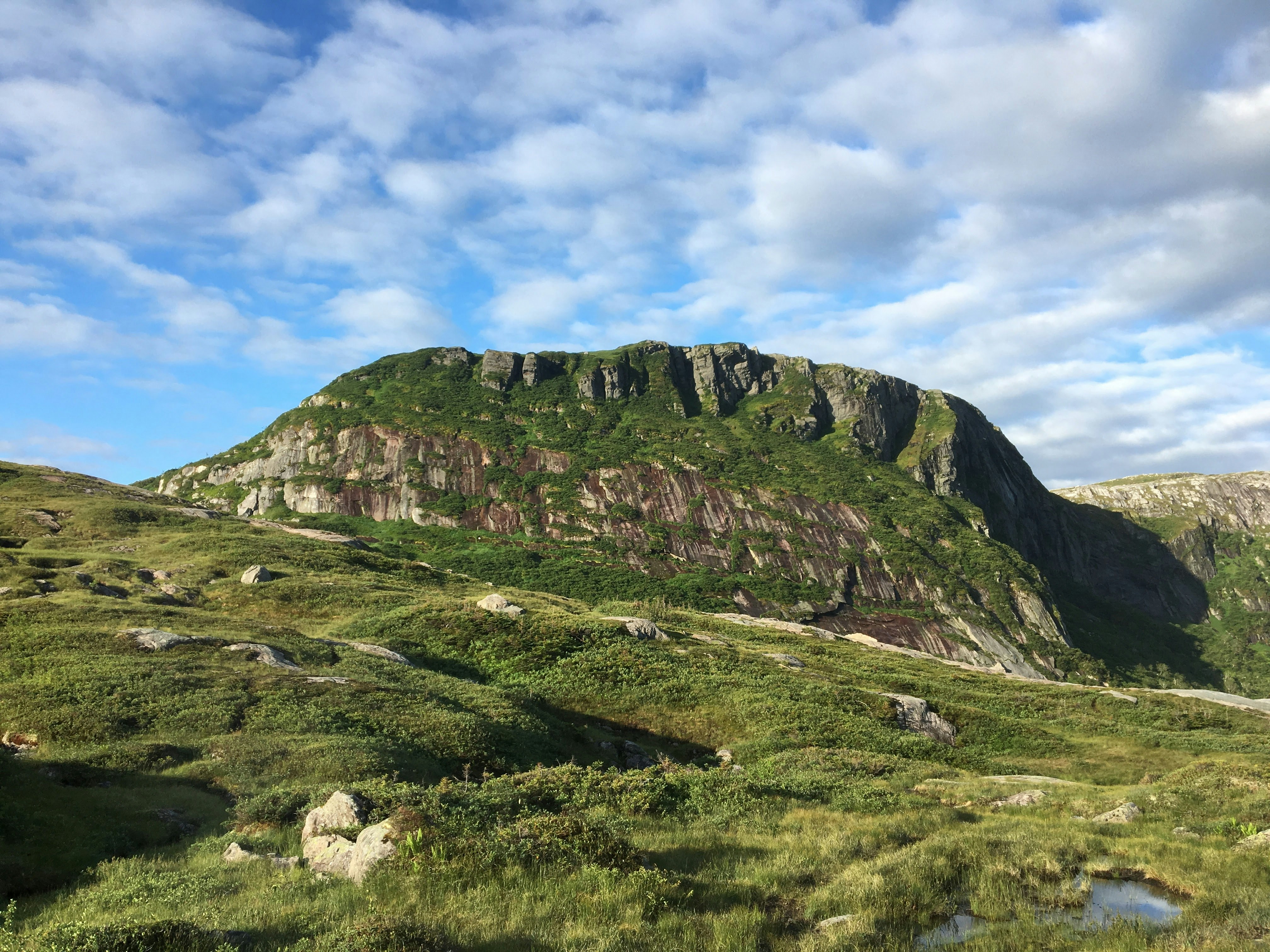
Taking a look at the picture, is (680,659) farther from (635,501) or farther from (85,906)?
(635,501)

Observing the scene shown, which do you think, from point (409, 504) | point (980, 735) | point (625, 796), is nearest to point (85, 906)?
point (625, 796)

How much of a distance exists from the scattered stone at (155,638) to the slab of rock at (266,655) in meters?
2.15

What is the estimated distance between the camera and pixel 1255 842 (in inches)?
623

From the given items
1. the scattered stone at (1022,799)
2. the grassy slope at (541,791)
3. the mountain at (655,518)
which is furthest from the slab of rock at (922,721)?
the mountain at (655,518)

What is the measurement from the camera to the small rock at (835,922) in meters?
10.3

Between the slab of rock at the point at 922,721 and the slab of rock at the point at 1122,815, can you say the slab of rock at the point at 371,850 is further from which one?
the slab of rock at the point at 922,721

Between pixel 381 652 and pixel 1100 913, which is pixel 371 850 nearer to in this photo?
pixel 1100 913

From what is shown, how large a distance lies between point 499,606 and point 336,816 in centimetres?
3821

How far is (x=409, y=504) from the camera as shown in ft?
486

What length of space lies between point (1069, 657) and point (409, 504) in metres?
151

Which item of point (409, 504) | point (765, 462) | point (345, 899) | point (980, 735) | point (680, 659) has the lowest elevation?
point (980, 735)

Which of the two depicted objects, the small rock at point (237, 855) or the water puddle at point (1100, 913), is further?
the small rock at point (237, 855)

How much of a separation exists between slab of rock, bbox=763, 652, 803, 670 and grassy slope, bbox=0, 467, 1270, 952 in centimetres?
289

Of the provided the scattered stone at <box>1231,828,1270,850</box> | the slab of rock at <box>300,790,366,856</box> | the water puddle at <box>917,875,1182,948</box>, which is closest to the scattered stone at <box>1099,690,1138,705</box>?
the scattered stone at <box>1231,828,1270,850</box>
